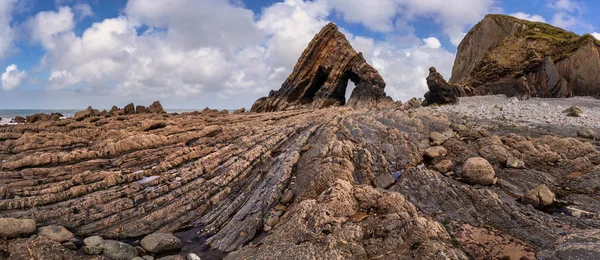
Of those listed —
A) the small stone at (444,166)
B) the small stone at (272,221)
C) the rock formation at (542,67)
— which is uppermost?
the rock formation at (542,67)

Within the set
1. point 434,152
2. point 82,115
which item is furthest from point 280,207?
point 82,115

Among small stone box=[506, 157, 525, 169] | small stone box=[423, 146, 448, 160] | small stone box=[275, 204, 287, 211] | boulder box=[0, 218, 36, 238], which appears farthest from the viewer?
small stone box=[423, 146, 448, 160]

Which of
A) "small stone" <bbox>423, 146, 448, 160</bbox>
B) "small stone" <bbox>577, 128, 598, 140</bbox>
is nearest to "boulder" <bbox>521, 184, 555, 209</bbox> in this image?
"small stone" <bbox>423, 146, 448, 160</bbox>

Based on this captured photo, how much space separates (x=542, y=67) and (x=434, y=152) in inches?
1696

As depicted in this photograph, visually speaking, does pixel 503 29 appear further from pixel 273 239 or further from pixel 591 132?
pixel 273 239

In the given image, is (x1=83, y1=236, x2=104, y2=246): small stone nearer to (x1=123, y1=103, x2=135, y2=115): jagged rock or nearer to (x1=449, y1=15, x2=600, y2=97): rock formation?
(x1=123, y1=103, x2=135, y2=115): jagged rock


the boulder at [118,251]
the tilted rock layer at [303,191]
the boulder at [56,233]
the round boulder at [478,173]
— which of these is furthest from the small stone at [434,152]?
the boulder at [56,233]

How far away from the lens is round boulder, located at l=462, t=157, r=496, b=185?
13.9 m

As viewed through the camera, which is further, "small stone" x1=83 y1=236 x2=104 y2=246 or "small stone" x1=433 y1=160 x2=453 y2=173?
"small stone" x1=433 y1=160 x2=453 y2=173

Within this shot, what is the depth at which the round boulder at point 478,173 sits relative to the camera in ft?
45.7

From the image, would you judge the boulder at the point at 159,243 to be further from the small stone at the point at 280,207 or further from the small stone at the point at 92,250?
the small stone at the point at 280,207

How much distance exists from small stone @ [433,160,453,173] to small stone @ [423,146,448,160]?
1.42m

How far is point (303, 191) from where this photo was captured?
43.8ft

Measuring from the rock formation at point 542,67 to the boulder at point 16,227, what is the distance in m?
55.3
